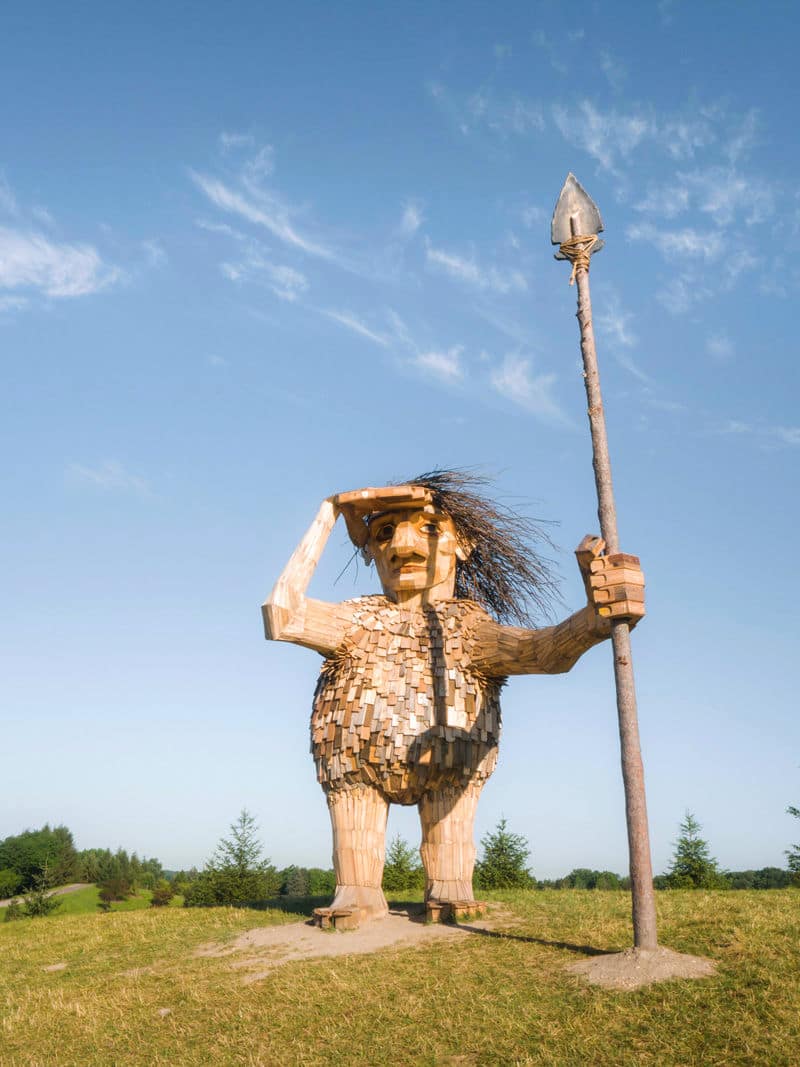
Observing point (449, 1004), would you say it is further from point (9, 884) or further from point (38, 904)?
point (9, 884)

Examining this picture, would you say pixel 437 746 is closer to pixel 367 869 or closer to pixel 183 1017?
pixel 367 869

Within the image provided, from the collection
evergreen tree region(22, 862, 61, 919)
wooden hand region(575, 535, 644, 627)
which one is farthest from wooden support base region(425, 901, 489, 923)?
evergreen tree region(22, 862, 61, 919)

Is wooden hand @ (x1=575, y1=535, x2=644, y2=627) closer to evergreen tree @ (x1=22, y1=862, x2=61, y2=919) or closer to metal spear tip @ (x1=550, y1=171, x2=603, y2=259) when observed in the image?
metal spear tip @ (x1=550, y1=171, x2=603, y2=259)

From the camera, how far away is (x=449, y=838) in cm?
800

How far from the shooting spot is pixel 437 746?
25.6 ft

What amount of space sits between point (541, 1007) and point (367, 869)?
115 inches

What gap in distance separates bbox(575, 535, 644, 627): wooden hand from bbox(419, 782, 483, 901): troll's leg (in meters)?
2.60

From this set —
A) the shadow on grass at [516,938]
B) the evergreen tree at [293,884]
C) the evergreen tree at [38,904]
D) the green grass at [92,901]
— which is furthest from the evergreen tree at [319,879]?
the shadow on grass at [516,938]

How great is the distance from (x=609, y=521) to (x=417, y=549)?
2.57 metres

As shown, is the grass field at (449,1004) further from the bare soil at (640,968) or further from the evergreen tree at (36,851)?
the evergreen tree at (36,851)

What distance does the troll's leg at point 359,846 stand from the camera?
7.85 m

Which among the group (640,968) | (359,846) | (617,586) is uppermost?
(617,586)

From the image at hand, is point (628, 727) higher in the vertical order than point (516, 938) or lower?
higher

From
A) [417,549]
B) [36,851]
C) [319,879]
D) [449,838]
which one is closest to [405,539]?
[417,549]
